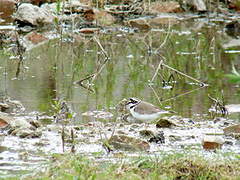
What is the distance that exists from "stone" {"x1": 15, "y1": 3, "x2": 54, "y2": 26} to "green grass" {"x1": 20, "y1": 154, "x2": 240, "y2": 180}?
10.1 metres

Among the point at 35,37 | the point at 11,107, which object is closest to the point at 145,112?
the point at 11,107

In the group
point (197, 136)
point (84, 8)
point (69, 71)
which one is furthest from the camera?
point (84, 8)

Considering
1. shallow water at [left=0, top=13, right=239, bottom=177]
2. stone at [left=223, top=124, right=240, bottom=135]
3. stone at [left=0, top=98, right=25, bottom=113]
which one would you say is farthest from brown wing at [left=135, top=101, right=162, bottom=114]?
stone at [left=0, top=98, right=25, bottom=113]

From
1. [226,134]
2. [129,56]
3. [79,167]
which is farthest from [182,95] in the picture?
[79,167]

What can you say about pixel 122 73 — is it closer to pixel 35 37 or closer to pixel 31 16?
pixel 35 37

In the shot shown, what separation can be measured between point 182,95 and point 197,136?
2.29m

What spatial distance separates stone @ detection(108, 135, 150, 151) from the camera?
6.95 meters

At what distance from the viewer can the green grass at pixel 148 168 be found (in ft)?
18.5

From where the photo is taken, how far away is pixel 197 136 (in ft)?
25.1

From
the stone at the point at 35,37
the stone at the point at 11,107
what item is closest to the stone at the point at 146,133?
the stone at the point at 11,107

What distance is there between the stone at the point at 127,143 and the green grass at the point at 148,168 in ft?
2.73

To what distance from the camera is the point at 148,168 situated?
594 cm

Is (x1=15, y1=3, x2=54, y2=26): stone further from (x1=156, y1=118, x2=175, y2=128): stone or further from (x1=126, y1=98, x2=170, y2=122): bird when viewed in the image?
(x1=156, y1=118, x2=175, y2=128): stone

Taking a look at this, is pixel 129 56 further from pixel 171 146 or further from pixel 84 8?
pixel 171 146
